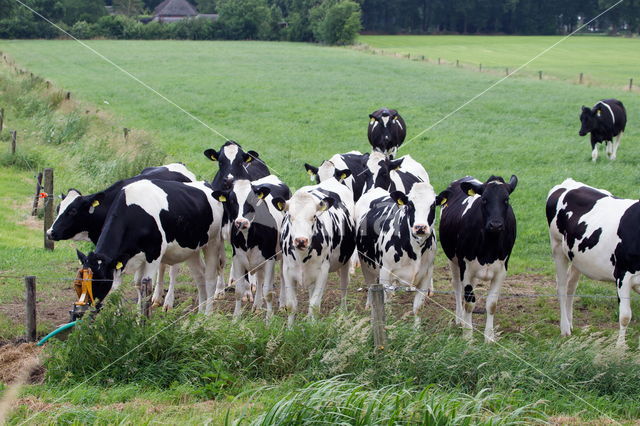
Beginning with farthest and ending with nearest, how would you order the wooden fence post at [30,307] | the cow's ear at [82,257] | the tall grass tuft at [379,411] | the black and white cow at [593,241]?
1. the cow's ear at [82,257]
2. the black and white cow at [593,241]
3. the wooden fence post at [30,307]
4. the tall grass tuft at [379,411]

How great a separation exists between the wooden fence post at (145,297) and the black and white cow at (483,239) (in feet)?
13.2

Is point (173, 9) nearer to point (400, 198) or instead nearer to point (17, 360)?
point (400, 198)

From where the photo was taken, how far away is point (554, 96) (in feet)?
131

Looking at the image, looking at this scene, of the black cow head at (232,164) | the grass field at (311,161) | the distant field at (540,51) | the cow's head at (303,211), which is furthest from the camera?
the distant field at (540,51)

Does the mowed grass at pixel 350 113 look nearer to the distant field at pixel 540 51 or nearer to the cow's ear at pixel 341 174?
the cow's ear at pixel 341 174

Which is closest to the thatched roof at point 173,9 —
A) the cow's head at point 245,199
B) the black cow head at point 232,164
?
the black cow head at point 232,164

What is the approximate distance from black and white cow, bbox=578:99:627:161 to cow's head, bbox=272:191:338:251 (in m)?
15.3

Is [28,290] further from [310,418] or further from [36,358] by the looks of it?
[310,418]

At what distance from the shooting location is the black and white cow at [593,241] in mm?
10578

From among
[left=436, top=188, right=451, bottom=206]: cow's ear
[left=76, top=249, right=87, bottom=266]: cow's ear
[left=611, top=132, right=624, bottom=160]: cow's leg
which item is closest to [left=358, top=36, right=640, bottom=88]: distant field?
[left=611, top=132, right=624, bottom=160]: cow's leg

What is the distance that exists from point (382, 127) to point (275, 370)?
13.8 m

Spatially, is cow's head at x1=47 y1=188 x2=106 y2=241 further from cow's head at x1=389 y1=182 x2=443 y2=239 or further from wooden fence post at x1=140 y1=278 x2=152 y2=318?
cow's head at x1=389 y1=182 x2=443 y2=239

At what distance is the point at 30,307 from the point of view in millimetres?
10461

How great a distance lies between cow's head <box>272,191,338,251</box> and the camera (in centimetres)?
1124
